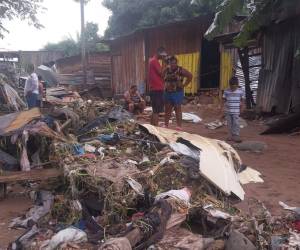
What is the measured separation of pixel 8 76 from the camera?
18750mm

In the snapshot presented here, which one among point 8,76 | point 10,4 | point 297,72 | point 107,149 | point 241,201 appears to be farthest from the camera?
point 10,4

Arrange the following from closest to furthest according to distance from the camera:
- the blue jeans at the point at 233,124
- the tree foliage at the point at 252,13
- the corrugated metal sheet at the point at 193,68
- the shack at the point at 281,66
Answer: the blue jeans at the point at 233,124 → the tree foliage at the point at 252,13 → the shack at the point at 281,66 → the corrugated metal sheet at the point at 193,68

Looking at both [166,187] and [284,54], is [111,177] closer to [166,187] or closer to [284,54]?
[166,187]

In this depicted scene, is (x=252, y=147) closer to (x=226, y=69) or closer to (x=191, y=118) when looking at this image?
(x=191, y=118)

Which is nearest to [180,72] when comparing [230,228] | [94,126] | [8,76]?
[94,126]

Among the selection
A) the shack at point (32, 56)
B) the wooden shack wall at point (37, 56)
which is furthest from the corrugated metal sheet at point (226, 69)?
the wooden shack wall at point (37, 56)

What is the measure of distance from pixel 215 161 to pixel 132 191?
4.54 ft

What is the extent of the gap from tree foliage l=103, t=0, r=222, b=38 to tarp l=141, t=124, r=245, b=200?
17.5m

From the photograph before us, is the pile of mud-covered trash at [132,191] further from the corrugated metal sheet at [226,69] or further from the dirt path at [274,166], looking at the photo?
the corrugated metal sheet at [226,69]

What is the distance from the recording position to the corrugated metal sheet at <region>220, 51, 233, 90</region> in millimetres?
16422

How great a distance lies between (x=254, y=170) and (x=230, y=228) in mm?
2943

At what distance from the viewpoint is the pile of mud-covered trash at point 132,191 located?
4.05m

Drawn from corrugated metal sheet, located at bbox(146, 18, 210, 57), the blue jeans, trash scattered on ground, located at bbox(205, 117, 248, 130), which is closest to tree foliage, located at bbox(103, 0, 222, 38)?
corrugated metal sheet, located at bbox(146, 18, 210, 57)

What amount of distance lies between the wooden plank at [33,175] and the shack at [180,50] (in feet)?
41.2
